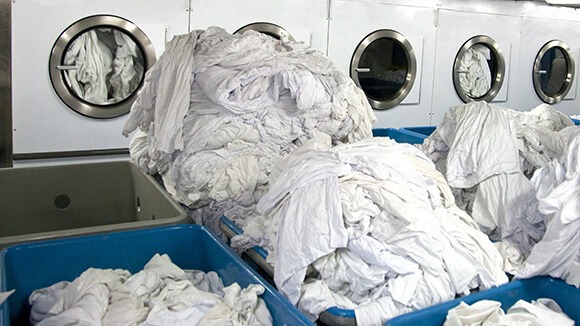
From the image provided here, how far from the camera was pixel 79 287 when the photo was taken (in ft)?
4.97

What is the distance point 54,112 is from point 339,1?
250 cm

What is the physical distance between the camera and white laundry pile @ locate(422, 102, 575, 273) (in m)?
1.96

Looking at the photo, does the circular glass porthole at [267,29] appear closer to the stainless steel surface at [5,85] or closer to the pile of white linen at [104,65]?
the pile of white linen at [104,65]

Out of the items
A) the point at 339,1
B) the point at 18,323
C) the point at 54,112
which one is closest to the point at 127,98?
the point at 54,112

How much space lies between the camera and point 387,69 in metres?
5.29

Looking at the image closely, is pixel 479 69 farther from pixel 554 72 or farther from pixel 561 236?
pixel 561 236

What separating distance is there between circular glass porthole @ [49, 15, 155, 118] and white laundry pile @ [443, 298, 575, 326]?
3101 mm

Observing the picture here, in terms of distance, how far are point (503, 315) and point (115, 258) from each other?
3.93ft

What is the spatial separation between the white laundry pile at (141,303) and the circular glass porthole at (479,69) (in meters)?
4.62

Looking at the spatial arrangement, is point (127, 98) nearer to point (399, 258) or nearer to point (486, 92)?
point (399, 258)

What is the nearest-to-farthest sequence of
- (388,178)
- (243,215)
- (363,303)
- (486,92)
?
(363,303)
(388,178)
(243,215)
(486,92)

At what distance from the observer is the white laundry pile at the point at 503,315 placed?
1424 millimetres

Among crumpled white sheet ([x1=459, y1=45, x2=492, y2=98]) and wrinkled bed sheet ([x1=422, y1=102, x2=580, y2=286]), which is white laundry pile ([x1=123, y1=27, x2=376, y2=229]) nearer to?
wrinkled bed sheet ([x1=422, y1=102, x2=580, y2=286])

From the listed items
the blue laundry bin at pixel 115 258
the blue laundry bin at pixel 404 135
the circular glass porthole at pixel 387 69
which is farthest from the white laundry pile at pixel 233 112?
the circular glass porthole at pixel 387 69
